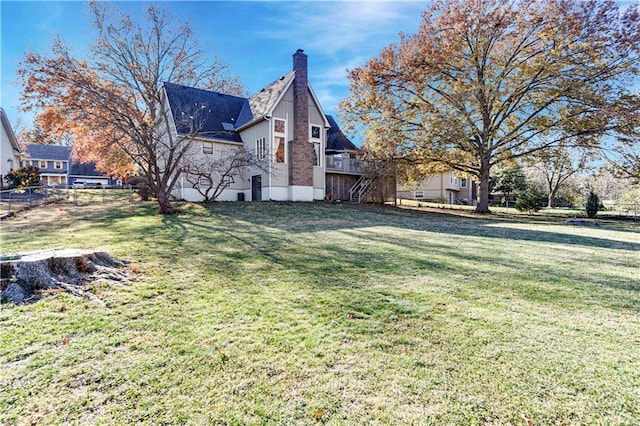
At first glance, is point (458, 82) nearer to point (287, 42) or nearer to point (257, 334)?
point (287, 42)

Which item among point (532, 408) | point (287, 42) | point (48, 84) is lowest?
point (532, 408)

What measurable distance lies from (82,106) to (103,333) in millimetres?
13464

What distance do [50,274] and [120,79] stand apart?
1371 centimetres

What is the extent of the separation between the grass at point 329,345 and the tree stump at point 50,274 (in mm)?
211

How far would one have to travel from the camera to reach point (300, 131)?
65.2 ft

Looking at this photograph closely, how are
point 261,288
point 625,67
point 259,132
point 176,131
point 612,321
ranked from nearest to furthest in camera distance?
point 612,321
point 261,288
point 625,67
point 176,131
point 259,132

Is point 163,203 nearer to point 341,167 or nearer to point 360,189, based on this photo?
point 341,167

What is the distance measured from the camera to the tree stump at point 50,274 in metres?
3.89

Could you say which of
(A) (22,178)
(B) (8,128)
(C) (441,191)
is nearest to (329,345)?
(A) (22,178)

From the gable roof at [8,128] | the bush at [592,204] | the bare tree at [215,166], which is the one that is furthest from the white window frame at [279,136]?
the gable roof at [8,128]

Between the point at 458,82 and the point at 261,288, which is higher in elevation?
the point at 458,82

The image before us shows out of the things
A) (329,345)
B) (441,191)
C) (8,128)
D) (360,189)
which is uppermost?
(8,128)

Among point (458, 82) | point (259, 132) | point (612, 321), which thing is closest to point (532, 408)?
point (612, 321)

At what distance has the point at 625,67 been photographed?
17141 millimetres
